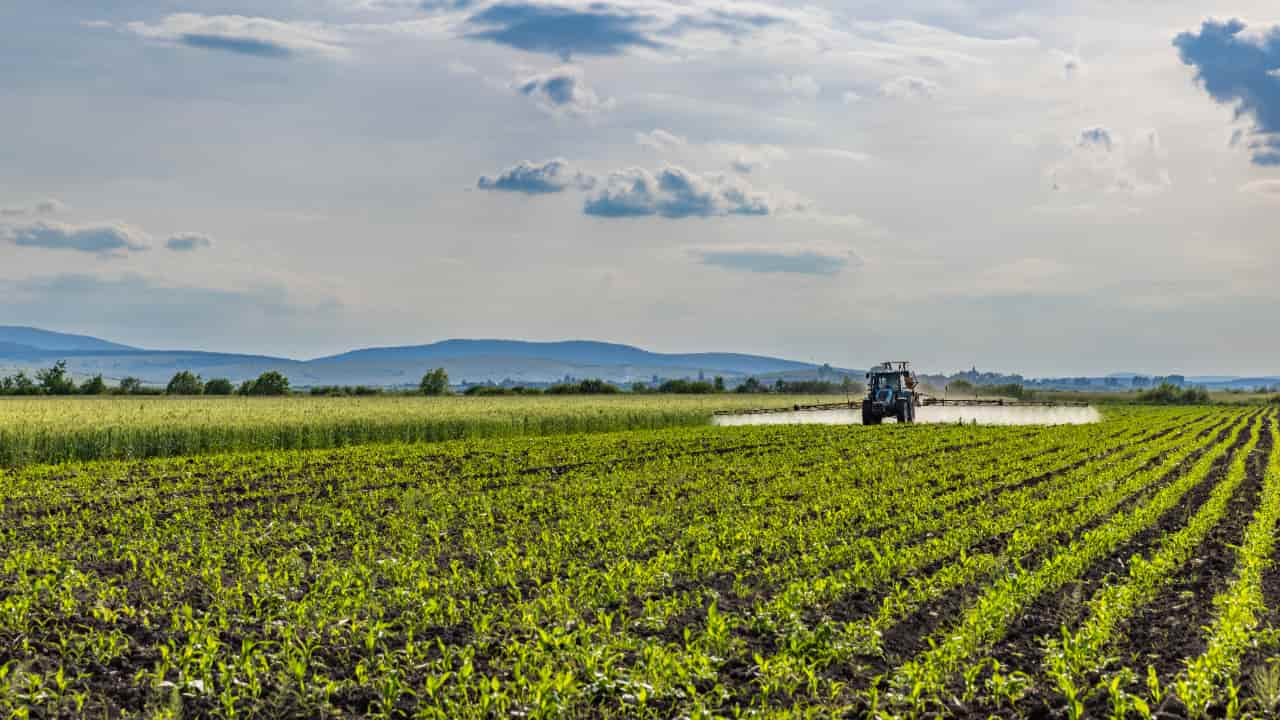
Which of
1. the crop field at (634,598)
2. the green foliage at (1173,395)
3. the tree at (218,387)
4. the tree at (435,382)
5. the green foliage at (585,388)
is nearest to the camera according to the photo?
the crop field at (634,598)

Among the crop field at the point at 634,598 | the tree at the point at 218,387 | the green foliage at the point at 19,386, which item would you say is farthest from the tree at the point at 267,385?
the crop field at the point at 634,598

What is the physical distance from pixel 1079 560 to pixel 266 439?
26.7 m

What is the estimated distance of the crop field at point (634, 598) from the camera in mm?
8445

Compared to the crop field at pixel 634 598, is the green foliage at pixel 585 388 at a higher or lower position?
higher

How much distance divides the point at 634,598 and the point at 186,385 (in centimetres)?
9890

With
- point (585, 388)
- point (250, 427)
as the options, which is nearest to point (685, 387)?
point (585, 388)

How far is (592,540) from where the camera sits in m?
14.7

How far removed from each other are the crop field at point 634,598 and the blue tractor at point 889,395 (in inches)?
956

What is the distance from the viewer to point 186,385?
9994cm

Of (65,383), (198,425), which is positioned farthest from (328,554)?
(65,383)

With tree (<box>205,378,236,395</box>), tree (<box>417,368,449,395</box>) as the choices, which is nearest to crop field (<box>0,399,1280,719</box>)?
tree (<box>205,378,236,395</box>)

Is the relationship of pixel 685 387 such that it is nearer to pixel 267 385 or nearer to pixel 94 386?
pixel 267 385

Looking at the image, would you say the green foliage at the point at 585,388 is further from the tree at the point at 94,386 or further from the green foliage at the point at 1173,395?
the green foliage at the point at 1173,395

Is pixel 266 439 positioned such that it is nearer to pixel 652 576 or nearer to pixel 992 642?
pixel 652 576
